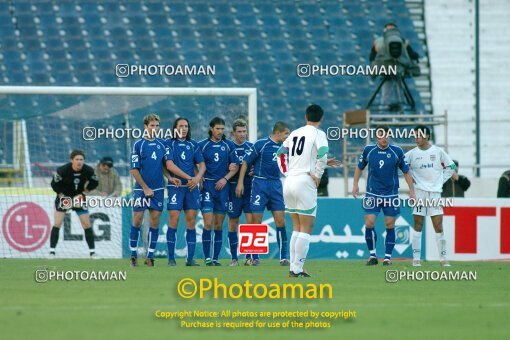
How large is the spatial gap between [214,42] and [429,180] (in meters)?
12.8

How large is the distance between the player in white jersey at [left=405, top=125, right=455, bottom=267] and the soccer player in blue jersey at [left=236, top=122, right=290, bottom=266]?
197 centimetres

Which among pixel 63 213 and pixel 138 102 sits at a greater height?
pixel 138 102

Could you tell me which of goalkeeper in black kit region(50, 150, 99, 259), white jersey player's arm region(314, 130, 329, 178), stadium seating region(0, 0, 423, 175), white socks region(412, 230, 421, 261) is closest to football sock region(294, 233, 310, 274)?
white jersey player's arm region(314, 130, 329, 178)

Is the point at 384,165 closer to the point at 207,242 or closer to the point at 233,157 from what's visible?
the point at 233,157

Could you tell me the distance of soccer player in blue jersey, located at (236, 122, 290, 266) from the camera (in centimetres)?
1569

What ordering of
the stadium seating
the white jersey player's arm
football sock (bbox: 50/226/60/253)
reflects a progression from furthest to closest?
1. the stadium seating
2. football sock (bbox: 50/226/60/253)
3. the white jersey player's arm

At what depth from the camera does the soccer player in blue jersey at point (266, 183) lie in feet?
51.5

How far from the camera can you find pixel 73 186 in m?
17.0

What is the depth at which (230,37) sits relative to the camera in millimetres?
27844

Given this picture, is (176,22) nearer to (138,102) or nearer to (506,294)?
(138,102)

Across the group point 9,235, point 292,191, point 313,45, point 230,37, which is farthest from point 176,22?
point 292,191

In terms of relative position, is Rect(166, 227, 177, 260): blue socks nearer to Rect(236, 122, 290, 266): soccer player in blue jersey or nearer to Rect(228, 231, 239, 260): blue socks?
Rect(228, 231, 239, 260): blue socks

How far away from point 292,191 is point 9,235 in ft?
25.3

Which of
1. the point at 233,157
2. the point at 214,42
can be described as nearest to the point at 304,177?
the point at 233,157
